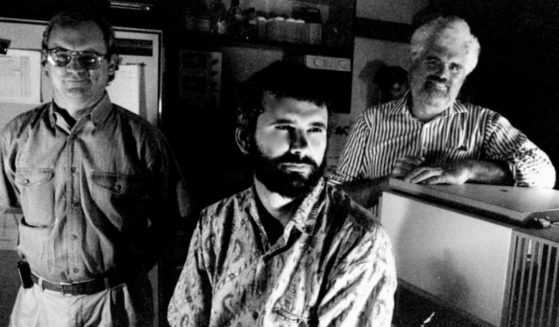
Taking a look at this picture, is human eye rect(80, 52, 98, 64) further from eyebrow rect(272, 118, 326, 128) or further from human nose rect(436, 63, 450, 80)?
human nose rect(436, 63, 450, 80)

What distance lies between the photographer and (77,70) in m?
1.62

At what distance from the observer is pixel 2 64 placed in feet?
7.32

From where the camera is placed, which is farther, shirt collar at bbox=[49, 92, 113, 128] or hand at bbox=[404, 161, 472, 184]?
shirt collar at bbox=[49, 92, 113, 128]

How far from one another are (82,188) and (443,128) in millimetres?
1382

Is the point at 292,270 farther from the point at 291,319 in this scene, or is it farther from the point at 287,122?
the point at 287,122

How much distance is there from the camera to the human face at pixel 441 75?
1.81 meters

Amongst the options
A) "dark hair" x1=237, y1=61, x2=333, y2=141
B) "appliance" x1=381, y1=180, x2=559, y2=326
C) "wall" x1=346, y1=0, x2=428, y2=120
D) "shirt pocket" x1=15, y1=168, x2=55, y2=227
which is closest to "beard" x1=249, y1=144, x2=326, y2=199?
"dark hair" x1=237, y1=61, x2=333, y2=141

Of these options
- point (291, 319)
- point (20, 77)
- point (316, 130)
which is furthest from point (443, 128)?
point (20, 77)

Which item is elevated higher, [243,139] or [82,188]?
[243,139]

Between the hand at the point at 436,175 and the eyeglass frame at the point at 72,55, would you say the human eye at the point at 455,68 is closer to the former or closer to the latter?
the hand at the point at 436,175

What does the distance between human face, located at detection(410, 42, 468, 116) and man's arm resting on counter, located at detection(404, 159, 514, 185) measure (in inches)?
13.7

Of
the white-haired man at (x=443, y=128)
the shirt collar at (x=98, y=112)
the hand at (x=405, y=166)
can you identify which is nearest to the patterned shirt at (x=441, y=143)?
→ the white-haired man at (x=443, y=128)

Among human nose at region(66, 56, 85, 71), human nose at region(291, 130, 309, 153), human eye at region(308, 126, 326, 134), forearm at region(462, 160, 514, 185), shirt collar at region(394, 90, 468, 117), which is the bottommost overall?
forearm at region(462, 160, 514, 185)

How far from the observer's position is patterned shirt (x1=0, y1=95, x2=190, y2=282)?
5.41 ft
